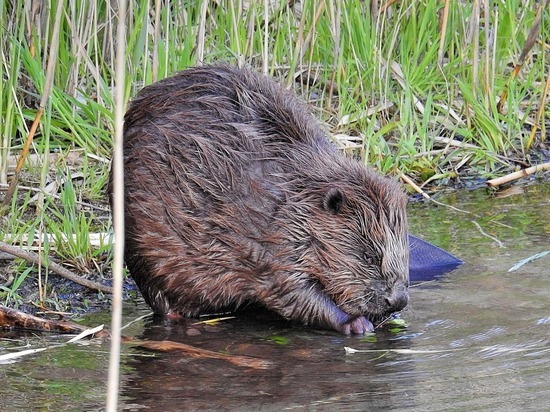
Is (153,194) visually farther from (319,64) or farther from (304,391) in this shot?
(319,64)

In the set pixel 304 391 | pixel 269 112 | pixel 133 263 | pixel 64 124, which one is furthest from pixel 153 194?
pixel 64 124

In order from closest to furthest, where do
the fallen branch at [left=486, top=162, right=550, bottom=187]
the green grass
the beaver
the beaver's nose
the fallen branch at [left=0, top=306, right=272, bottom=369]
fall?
the fallen branch at [left=0, top=306, right=272, bottom=369]
the beaver's nose
the beaver
the green grass
the fallen branch at [left=486, top=162, right=550, bottom=187]

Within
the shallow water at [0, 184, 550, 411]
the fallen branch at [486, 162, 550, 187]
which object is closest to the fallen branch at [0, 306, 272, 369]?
the shallow water at [0, 184, 550, 411]

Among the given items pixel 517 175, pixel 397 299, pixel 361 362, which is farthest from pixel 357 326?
pixel 517 175

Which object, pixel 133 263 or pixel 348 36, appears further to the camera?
pixel 348 36

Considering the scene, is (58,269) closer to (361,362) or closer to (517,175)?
(361,362)

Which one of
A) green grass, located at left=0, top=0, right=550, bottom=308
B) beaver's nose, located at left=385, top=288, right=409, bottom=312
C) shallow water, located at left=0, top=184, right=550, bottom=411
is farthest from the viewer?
green grass, located at left=0, top=0, right=550, bottom=308

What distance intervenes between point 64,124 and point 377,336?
1819 millimetres

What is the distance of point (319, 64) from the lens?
4828 millimetres

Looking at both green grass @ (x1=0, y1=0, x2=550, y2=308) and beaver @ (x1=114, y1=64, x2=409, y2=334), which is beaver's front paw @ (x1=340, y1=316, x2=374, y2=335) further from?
green grass @ (x1=0, y1=0, x2=550, y2=308)

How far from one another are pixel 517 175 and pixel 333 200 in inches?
61.7

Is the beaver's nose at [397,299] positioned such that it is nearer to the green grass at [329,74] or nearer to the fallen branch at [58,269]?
the fallen branch at [58,269]

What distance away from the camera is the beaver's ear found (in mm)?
3057

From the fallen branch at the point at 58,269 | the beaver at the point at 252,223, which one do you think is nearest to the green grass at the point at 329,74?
the fallen branch at the point at 58,269
